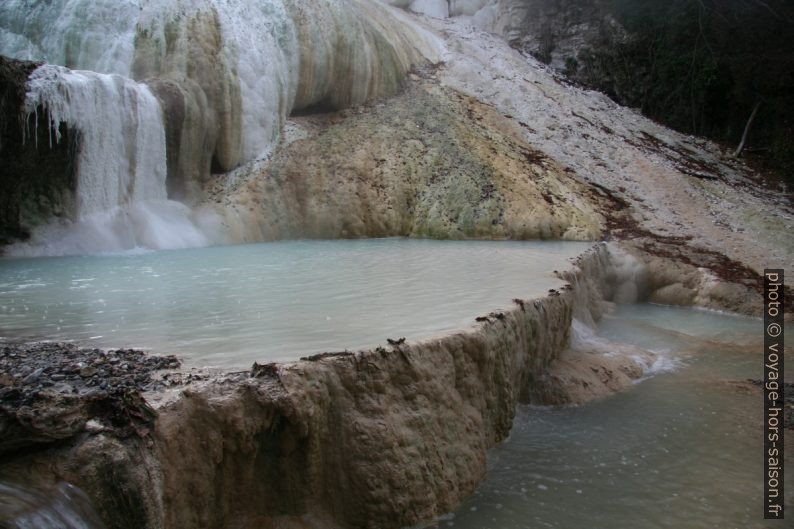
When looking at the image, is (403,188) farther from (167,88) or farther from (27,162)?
(27,162)

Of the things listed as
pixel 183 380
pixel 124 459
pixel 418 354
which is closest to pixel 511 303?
pixel 418 354

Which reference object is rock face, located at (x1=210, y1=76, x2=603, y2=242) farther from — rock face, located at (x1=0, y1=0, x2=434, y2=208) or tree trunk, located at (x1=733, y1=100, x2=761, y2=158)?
tree trunk, located at (x1=733, y1=100, x2=761, y2=158)

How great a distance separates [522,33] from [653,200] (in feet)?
31.5

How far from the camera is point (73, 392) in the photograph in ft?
9.05

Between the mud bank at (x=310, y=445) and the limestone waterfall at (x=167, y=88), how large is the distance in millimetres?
7094

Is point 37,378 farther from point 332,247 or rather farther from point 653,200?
point 653,200

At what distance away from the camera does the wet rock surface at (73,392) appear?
2.47m

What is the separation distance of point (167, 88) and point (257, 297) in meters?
6.90

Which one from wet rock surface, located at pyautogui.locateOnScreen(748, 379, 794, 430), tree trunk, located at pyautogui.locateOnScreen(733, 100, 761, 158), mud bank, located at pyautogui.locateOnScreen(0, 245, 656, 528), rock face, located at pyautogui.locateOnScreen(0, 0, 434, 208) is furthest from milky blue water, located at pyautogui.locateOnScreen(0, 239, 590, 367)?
tree trunk, located at pyautogui.locateOnScreen(733, 100, 761, 158)

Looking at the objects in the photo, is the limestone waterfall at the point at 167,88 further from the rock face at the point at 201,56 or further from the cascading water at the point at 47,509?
the cascading water at the point at 47,509

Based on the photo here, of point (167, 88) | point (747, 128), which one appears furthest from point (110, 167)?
point (747, 128)

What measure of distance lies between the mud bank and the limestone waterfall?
279 inches

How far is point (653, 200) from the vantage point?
13.5 m

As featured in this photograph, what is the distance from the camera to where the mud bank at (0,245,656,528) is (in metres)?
2.59
